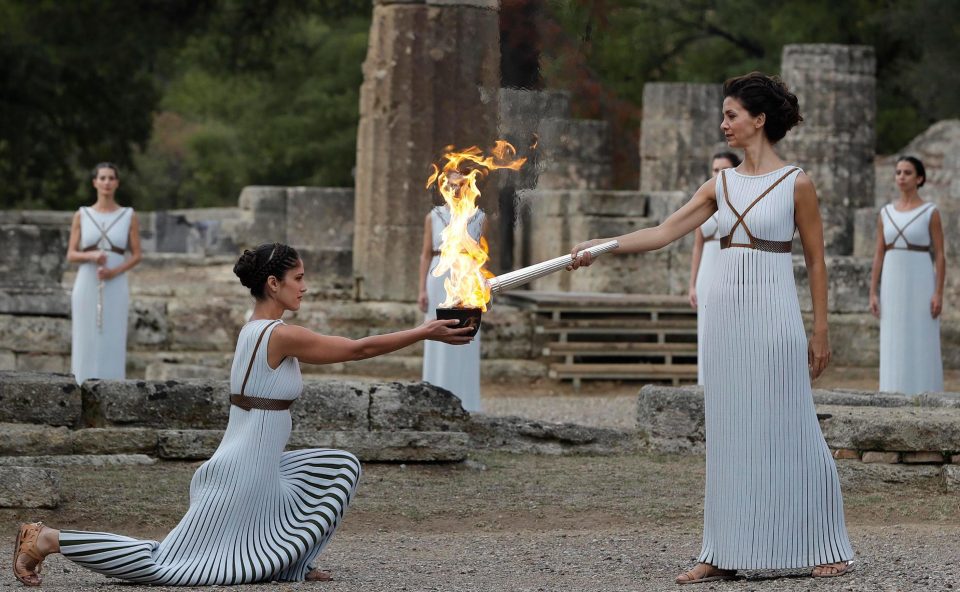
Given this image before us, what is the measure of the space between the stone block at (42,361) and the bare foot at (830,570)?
10.5 metres

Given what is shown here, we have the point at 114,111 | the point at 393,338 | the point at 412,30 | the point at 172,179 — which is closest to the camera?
the point at 393,338

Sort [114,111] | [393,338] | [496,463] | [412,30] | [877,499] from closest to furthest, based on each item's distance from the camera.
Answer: [393,338], [877,499], [496,463], [412,30], [114,111]

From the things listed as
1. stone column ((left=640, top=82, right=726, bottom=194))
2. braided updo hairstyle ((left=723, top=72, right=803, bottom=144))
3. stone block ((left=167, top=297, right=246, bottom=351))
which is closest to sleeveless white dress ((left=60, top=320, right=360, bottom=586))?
braided updo hairstyle ((left=723, top=72, right=803, bottom=144))

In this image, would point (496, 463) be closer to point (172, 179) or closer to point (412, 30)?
point (412, 30)

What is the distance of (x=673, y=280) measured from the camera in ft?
64.5

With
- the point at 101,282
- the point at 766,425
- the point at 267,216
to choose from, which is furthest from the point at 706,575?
the point at 267,216

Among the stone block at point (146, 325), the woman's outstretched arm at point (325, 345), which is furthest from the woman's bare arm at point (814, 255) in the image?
the stone block at point (146, 325)

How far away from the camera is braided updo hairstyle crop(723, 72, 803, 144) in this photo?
20.9ft

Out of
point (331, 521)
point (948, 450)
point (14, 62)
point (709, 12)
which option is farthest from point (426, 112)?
point (709, 12)

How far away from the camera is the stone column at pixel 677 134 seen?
25.2 meters

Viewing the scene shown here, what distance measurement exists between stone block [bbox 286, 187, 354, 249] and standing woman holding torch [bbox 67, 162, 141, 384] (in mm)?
11759

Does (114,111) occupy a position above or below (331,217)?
above

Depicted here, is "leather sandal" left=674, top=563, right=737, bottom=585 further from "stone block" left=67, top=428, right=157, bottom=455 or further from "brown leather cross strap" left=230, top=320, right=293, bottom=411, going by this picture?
"stone block" left=67, top=428, right=157, bottom=455

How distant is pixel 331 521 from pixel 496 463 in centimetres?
323
